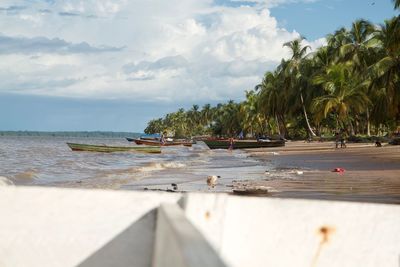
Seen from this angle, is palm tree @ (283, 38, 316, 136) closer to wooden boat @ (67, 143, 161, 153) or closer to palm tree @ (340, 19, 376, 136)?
palm tree @ (340, 19, 376, 136)

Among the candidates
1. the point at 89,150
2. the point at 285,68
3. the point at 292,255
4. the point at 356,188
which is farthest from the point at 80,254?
the point at 285,68

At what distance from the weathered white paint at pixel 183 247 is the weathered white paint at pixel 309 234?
56 cm

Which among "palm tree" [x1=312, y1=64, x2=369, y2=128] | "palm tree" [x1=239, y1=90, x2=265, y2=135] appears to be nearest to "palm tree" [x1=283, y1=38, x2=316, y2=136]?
"palm tree" [x1=312, y1=64, x2=369, y2=128]

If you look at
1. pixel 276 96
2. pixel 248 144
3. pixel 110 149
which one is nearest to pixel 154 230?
pixel 110 149

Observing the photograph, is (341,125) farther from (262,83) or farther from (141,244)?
(141,244)

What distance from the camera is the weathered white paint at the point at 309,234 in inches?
104

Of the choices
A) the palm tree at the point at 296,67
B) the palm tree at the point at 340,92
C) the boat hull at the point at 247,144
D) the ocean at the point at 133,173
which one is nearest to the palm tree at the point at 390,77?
the ocean at the point at 133,173

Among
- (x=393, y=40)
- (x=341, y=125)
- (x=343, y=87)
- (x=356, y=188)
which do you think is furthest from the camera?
(x=341, y=125)

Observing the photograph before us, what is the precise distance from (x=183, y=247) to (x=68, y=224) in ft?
4.16

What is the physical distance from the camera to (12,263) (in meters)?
2.69

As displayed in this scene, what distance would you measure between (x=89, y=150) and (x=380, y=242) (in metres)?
41.8

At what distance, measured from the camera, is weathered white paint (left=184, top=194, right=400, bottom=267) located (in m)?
2.63

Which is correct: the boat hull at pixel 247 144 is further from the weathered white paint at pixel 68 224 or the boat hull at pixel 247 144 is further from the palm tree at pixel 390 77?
the weathered white paint at pixel 68 224

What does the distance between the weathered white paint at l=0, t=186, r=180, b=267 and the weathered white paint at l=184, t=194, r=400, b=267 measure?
0.42 m
